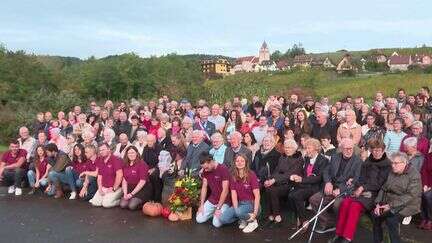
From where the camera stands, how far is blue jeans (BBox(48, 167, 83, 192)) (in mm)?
10969

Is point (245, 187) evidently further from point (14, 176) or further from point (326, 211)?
point (14, 176)

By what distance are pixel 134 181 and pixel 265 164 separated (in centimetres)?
266

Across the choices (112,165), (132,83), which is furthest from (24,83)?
(112,165)

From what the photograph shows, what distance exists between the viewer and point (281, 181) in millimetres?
8328

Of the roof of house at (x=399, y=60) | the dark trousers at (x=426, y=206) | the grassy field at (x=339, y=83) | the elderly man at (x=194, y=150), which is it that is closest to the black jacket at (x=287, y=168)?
the elderly man at (x=194, y=150)

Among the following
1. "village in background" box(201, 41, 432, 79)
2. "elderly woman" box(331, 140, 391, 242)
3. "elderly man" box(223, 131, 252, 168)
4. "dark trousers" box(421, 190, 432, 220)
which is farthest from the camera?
"village in background" box(201, 41, 432, 79)

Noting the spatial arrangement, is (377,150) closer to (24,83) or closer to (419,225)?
(419,225)

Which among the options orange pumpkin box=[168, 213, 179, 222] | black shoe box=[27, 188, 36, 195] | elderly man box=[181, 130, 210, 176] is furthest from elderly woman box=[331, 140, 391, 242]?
black shoe box=[27, 188, 36, 195]

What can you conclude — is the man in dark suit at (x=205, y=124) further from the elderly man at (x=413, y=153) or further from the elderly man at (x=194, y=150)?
the elderly man at (x=413, y=153)

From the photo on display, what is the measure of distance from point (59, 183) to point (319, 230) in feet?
19.7

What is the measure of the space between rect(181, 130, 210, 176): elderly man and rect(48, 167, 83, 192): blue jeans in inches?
108

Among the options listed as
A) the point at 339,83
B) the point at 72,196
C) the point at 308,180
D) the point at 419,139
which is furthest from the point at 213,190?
the point at 339,83

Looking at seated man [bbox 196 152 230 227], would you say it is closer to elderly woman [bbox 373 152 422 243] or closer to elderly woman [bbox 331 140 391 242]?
elderly woman [bbox 331 140 391 242]

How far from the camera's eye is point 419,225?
7.96 m
